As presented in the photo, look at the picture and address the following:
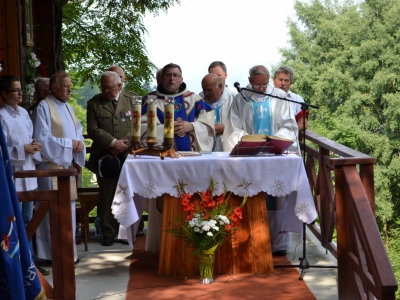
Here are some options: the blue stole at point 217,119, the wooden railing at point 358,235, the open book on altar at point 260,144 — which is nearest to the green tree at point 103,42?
the blue stole at point 217,119

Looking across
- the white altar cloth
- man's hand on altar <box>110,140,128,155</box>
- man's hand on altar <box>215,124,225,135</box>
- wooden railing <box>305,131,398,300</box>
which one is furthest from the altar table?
man's hand on altar <box>110,140,128,155</box>

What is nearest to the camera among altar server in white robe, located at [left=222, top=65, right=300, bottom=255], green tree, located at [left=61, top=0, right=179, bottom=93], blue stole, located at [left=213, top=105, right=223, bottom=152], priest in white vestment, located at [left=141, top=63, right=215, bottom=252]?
priest in white vestment, located at [left=141, top=63, right=215, bottom=252]

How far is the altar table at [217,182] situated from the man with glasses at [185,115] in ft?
2.36

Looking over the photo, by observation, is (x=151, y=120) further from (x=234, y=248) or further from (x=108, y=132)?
(x=108, y=132)

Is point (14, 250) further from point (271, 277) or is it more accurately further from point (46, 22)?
point (46, 22)

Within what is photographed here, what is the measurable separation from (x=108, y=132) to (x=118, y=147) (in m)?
0.33

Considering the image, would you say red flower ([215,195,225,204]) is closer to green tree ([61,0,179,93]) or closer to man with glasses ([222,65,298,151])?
man with glasses ([222,65,298,151])

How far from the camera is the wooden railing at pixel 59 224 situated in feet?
16.6

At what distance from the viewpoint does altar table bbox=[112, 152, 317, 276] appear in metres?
6.13

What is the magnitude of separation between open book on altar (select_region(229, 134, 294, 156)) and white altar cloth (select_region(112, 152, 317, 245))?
0.36 ft

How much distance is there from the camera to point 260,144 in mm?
6219

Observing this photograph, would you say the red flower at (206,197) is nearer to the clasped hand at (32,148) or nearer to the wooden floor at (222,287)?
the wooden floor at (222,287)

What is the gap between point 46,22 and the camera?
9.74 metres

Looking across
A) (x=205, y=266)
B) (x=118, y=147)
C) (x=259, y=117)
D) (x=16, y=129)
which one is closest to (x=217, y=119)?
(x=259, y=117)
